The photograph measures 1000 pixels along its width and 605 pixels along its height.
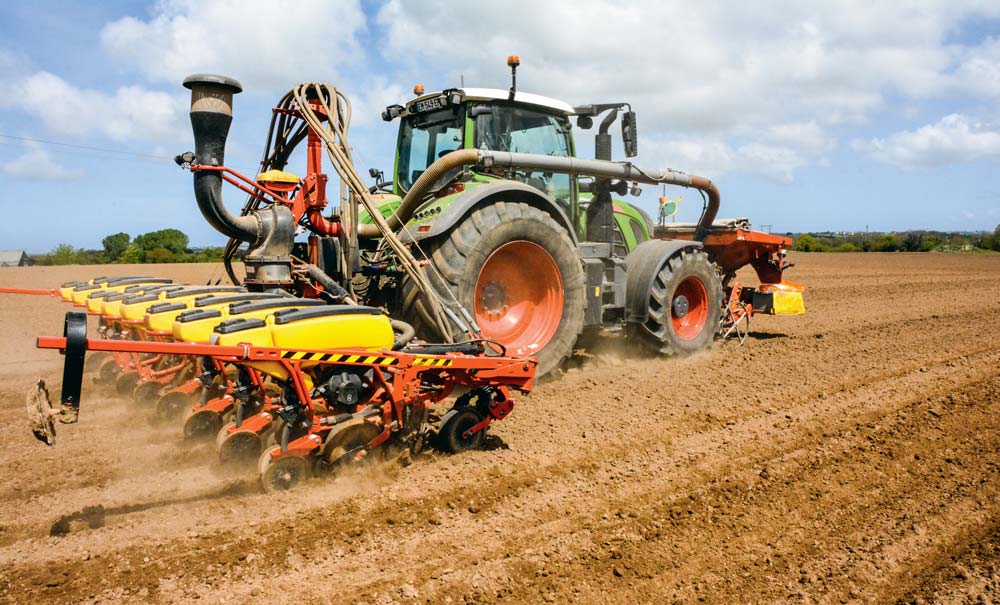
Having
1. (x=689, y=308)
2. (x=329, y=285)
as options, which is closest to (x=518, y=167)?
(x=329, y=285)

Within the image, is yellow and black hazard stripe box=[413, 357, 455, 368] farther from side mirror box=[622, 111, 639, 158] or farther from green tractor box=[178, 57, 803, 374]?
side mirror box=[622, 111, 639, 158]

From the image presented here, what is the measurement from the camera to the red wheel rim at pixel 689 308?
743 cm

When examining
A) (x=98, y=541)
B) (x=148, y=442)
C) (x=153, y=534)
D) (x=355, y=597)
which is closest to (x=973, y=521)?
(x=355, y=597)

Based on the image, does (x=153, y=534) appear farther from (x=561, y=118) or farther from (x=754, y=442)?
(x=561, y=118)

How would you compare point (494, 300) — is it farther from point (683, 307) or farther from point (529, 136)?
point (683, 307)

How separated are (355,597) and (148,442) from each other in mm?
2555

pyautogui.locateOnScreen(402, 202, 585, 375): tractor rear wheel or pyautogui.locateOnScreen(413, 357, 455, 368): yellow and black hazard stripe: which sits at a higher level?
pyautogui.locateOnScreen(402, 202, 585, 375): tractor rear wheel

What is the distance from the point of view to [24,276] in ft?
63.5

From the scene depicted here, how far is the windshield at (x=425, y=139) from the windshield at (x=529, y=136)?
258 mm

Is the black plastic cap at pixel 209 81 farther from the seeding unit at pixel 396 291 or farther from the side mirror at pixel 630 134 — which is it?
the side mirror at pixel 630 134

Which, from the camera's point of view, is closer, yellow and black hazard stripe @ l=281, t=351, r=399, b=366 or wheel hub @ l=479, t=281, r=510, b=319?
yellow and black hazard stripe @ l=281, t=351, r=399, b=366

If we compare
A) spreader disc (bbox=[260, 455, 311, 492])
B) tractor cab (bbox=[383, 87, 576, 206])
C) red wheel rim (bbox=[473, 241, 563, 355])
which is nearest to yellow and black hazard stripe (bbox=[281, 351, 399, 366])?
spreader disc (bbox=[260, 455, 311, 492])

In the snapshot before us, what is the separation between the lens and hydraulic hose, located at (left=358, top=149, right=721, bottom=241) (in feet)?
17.5

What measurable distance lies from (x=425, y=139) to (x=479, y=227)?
169 centimetres
